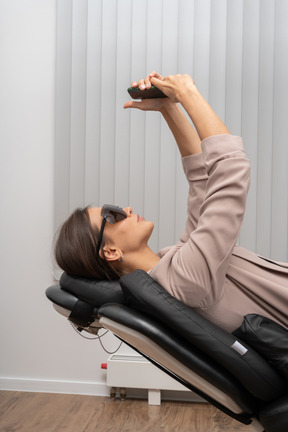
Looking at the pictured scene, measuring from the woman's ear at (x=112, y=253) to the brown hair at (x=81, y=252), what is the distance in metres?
0.02

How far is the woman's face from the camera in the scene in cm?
147

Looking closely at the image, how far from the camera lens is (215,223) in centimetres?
116

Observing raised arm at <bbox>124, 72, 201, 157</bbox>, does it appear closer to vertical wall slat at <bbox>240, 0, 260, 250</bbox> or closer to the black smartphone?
the black smartphone

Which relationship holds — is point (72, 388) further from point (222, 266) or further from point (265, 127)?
point (222, 266)

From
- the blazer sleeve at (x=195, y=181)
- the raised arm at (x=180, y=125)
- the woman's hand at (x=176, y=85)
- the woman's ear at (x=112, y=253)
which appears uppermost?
the woman's hand at (x=176, y=85)

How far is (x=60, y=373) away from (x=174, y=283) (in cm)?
201

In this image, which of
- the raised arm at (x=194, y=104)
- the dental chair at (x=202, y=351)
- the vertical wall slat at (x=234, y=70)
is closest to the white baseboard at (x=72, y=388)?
the vertical wall slat at (x=234, y=70)

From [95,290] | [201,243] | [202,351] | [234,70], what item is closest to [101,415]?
[95,290]

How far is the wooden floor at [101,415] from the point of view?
2359 mm

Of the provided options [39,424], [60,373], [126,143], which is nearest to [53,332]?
[60,373]

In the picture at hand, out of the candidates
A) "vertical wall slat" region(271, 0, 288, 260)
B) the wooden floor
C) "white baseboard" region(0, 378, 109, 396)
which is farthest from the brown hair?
"white baseboard" region(0, 378, 109, 396)

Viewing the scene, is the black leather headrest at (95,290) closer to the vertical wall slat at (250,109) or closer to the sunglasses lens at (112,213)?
the sunglasses lens at (112,213)

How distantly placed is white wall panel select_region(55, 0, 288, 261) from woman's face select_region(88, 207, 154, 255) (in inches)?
53.4

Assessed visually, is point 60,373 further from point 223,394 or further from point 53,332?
point 223,394
